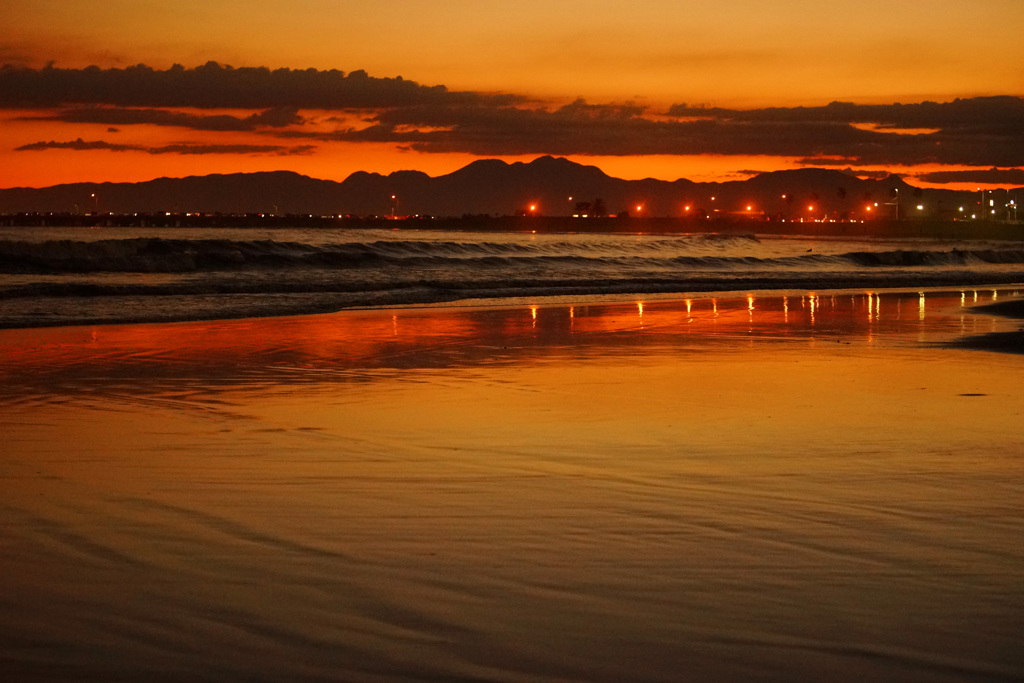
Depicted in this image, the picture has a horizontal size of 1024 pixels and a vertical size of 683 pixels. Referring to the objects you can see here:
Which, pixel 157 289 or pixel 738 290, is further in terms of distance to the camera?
pixel 738 290

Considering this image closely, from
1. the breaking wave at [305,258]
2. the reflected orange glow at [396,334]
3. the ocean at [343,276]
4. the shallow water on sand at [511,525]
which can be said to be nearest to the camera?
the shallow water on sand at [511,525]

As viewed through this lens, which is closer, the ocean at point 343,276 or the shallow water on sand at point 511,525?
the shallow water on sand at point 511,525

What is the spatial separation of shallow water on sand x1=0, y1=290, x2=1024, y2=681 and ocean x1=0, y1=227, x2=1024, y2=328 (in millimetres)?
12080

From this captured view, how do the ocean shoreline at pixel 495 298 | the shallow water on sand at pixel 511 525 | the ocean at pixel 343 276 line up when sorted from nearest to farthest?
the shallow water on sand at pixel 511 525 < the ocean shoreline at pixel 495 298 < the ocean at pixel 343 276

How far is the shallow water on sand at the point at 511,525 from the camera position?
12.8ft

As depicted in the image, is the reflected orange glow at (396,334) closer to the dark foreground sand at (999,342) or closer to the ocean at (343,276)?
the dark foreground sand at (999,342)

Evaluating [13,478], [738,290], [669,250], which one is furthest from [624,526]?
[669,250]

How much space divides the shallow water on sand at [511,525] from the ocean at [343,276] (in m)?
12.1

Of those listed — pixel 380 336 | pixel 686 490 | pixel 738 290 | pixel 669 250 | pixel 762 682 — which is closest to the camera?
pixel 762 682

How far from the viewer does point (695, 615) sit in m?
4.25

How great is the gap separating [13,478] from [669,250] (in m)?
67.2

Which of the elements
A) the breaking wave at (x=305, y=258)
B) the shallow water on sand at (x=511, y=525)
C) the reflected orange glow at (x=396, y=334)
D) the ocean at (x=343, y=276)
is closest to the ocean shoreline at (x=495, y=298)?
the ocean at (x=343, y=276)

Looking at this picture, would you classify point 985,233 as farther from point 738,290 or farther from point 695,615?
point 695,615

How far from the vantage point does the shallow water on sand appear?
3.89m
